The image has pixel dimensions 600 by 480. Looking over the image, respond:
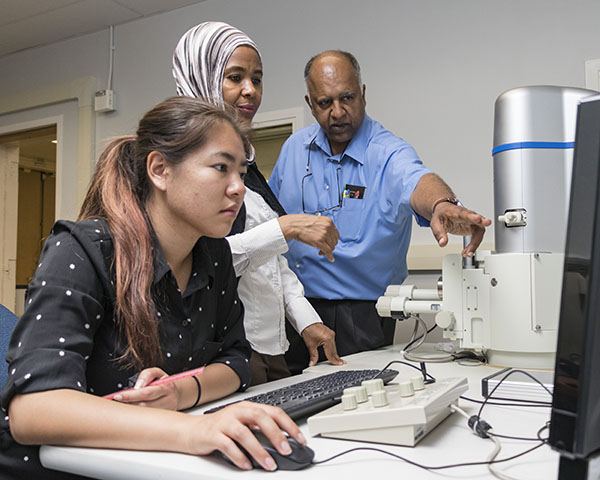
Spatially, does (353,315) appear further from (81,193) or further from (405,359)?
(81,193)

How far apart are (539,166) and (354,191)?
0.72m

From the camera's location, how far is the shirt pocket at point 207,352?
3.31ft

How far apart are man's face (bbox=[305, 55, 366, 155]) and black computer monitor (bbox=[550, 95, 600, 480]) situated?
1.47 m

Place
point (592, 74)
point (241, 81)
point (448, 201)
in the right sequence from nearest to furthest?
point (448, 201), point (241, 81), point (592, 74)

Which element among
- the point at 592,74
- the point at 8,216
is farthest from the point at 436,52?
the point at 8,216

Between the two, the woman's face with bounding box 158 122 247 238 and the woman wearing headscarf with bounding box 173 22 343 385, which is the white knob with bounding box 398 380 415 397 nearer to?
the woman's face with bounding box 158 122 247 238

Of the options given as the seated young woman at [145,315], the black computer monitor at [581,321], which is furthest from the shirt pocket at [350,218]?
the black computer monitor at [581,321]

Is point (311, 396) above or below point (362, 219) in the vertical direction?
below

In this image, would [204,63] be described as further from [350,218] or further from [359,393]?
[359,393]

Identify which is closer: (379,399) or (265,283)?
(379,399)

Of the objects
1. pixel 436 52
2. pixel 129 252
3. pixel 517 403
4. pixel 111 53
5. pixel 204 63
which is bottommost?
pixel 517 403

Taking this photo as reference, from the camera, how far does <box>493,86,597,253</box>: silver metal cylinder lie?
1.18 m

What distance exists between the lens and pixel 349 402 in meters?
0.74

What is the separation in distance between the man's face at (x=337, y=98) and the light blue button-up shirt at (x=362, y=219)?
0.15 ft
